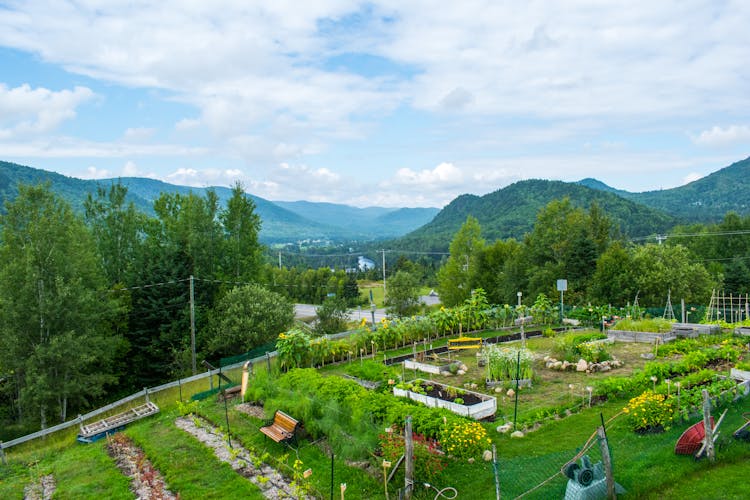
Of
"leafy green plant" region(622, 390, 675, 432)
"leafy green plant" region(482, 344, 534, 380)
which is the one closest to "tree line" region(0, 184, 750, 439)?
"leafy green plant" region(482, 344, 534, 380)

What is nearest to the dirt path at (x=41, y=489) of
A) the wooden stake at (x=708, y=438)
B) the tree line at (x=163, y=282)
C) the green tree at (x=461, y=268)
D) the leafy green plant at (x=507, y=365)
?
the tree line at (x=163, y=282)

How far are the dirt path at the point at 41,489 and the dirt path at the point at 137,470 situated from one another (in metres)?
1.19

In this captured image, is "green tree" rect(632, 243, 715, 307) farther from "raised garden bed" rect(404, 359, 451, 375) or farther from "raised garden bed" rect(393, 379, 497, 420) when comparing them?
"raised garden bed" rect(393, 379, 497, 420)

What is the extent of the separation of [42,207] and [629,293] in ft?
104

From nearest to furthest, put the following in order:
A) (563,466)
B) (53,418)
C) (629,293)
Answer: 1. (563,466)
2. (53,418)
3. (629,293)

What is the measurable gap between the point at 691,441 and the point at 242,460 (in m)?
7.90

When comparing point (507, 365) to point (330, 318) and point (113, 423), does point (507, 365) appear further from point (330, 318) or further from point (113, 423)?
point (330, 318)

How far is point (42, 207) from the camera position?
64.0ft

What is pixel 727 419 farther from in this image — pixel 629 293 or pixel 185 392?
pixel 629 293

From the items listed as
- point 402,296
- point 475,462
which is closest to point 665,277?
point 402,296

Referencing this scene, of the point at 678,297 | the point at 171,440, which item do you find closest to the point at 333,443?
the point at 171,440

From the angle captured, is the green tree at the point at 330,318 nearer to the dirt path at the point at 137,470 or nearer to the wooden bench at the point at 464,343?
the wooden bench at the point at 464,343

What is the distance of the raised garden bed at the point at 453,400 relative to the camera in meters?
10.6

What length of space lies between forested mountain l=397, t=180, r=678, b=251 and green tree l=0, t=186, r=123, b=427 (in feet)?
252
